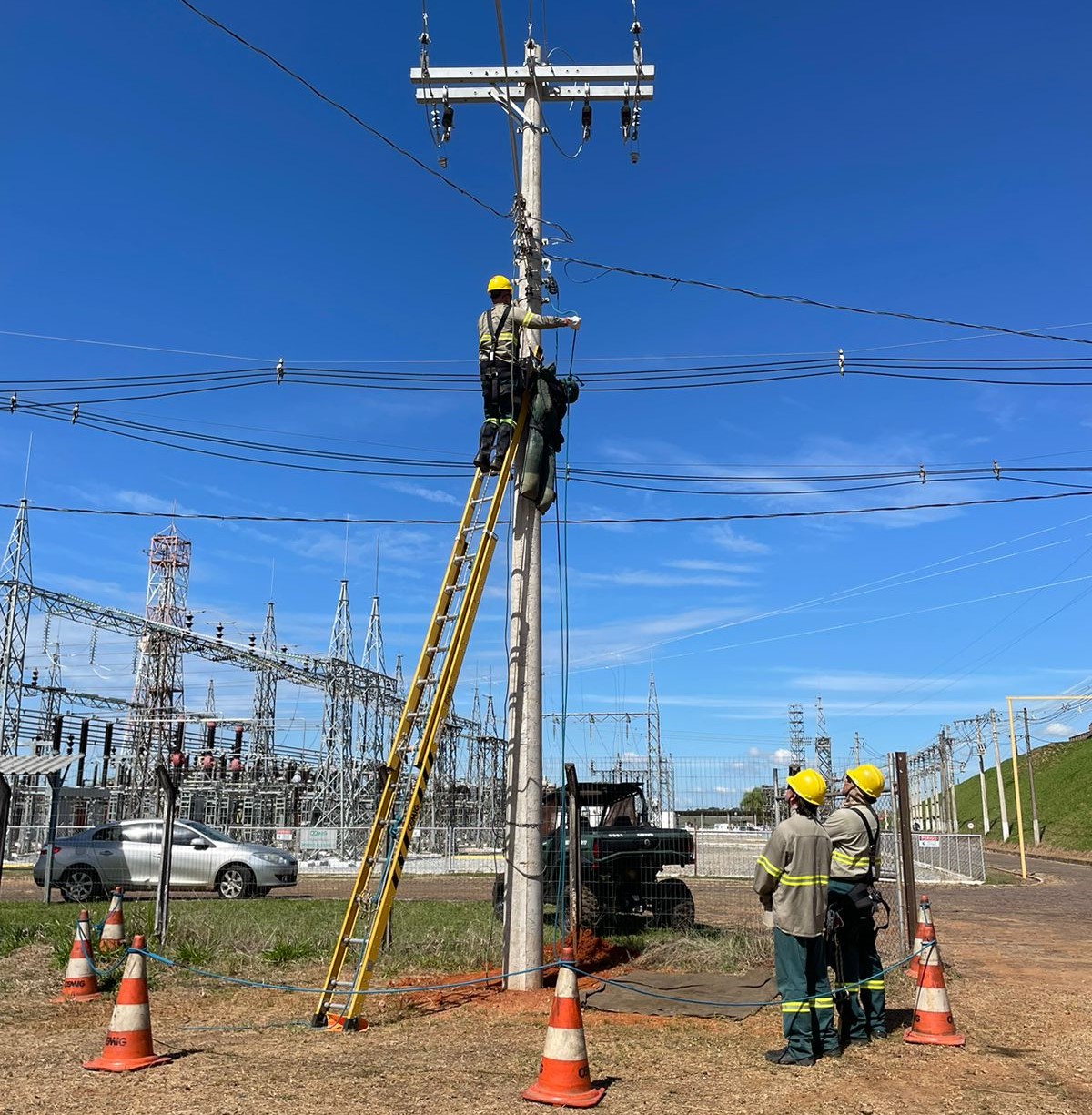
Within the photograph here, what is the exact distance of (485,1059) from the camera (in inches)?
260

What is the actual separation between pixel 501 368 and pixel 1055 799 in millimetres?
49158

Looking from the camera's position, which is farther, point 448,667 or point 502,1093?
point 448,667

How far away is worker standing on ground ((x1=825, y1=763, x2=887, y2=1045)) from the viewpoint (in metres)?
7.30

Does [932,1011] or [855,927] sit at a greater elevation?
[855,927]

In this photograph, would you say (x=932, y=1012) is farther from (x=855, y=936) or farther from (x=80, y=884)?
(x=80, y=884)

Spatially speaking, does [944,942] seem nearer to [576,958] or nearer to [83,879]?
[576,958]

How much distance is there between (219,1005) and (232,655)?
29863mm

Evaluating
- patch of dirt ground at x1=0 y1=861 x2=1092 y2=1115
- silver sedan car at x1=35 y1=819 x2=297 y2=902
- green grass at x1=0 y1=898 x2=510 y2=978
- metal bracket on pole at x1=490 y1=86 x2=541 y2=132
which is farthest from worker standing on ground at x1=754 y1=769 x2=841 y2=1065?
silver sedan car at x1=35 y1=819 x2=297 y2=902

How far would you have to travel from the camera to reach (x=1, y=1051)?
682 cm

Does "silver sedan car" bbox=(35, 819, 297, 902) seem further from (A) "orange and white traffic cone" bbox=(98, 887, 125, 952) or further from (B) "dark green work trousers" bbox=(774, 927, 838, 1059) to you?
(B) "dark green work trousers" bbox=(774, 927, 838, 1059)

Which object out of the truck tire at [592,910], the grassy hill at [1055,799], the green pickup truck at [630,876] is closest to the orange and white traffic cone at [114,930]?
the green pickup truck at [630,876]

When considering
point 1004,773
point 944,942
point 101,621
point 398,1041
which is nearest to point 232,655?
point 101,621

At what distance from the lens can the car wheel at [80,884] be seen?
728 inches

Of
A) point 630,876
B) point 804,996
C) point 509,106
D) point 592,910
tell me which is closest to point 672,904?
point 630,876
